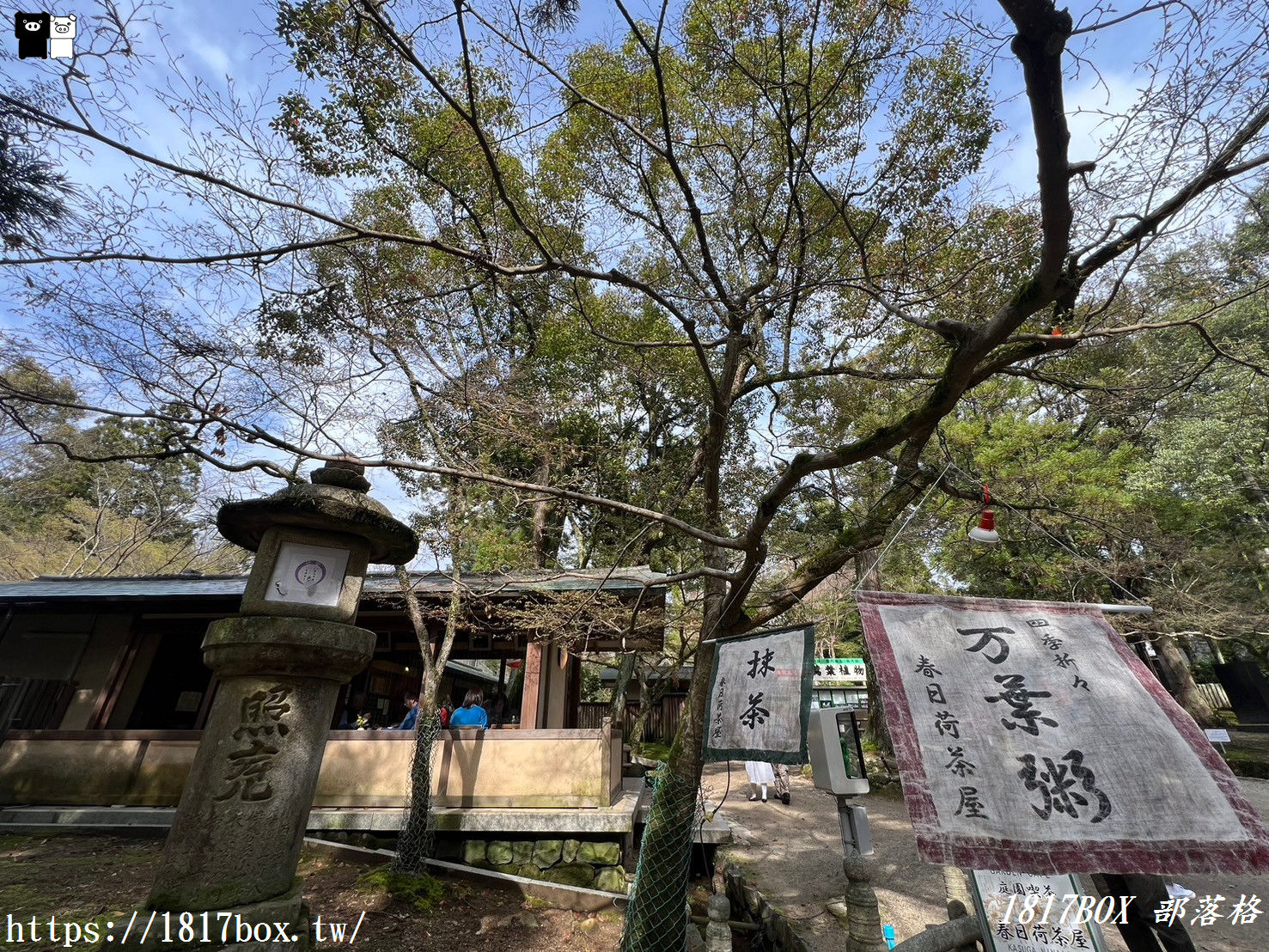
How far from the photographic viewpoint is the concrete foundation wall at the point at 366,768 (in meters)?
8.78

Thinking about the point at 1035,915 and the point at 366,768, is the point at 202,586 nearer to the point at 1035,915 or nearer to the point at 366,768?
the point at 366,768

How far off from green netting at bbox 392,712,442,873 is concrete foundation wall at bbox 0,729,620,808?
1.10m

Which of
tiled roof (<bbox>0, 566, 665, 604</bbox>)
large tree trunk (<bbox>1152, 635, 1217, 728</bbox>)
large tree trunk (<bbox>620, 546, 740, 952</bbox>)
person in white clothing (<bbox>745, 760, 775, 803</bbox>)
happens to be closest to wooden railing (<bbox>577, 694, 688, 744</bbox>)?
person in white clothing (<bbox>745, 760, 775, 803</bbox>)

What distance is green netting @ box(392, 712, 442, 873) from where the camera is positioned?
7.48 metres

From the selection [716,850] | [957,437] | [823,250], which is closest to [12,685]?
[716,850]

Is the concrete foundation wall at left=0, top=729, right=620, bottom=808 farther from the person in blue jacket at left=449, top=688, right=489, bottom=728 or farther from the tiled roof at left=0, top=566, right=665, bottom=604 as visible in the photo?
the tiled roof at left=0, top=566, right=665, bottom=604

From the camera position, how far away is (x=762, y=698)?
4441 mm

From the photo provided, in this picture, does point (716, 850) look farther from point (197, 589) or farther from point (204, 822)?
point (197, 589)

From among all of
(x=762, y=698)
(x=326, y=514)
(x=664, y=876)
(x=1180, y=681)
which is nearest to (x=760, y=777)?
(x=664, y=876)

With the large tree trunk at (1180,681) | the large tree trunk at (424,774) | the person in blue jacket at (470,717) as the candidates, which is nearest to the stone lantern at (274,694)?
the large tree trunk at (424,774)

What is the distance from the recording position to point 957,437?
1445 cm

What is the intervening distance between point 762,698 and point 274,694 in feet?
12.0

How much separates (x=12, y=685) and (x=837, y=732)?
1534 centimetres

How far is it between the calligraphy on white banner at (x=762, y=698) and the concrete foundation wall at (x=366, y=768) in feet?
15.5
